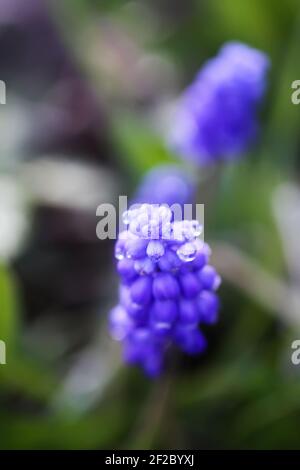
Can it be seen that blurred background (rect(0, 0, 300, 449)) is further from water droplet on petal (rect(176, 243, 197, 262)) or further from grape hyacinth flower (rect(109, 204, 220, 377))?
water droplet on petal (rect(176, 243, 197, 262))

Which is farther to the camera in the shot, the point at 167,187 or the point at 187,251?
the point at 167,187

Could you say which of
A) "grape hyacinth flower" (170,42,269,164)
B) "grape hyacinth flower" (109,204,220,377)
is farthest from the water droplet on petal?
"grape hyacinth flower" (170,42,269,164)

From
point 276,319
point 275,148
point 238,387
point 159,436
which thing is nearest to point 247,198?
point 275,148

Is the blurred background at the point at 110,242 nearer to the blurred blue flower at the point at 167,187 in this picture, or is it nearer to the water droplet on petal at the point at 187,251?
the blurred blue flower at the point at 167,187

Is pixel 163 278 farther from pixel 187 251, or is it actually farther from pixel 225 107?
pixel 225 107

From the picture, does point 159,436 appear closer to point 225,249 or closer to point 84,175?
point 225,249

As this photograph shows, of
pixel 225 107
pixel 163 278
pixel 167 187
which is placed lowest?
pixel 163 278

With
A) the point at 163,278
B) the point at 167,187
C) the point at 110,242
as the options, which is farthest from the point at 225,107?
the point at 163,278

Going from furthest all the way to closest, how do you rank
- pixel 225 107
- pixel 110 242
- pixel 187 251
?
pixel 110 242
pixel 225 107
pixel 187 251
